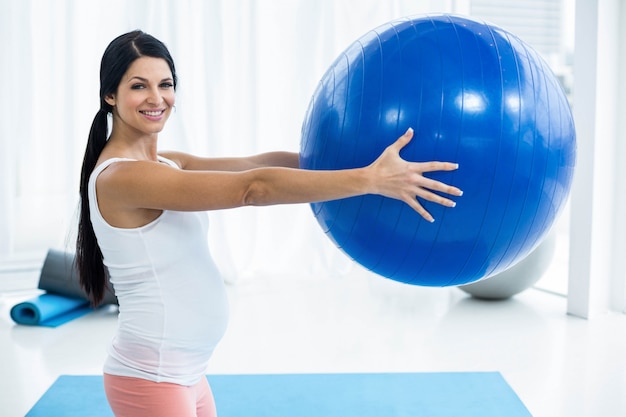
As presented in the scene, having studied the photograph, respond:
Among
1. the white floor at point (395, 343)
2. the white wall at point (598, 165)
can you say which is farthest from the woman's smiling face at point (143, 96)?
the white wall at point (598, 165)

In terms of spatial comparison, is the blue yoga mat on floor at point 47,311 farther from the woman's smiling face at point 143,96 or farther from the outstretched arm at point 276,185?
the outstretched arm at point 276,185

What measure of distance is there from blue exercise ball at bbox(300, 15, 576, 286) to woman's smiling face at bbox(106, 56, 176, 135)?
0.40m

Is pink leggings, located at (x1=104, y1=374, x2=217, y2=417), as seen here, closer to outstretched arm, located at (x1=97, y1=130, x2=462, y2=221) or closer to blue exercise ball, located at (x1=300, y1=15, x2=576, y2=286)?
outstretched arm, located at (x1=97, y1=130, x2=462, y2=221)

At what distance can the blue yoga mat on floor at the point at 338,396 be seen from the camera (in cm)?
275

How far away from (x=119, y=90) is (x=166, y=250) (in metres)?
0.42

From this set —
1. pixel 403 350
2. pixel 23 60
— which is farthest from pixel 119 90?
pixel 23 60

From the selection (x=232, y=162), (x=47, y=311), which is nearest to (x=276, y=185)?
(x=232, y=162)

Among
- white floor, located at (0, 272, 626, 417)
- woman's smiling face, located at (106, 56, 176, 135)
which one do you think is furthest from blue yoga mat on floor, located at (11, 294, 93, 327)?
woman's smiling face, located at (106, 56, 176, 135)

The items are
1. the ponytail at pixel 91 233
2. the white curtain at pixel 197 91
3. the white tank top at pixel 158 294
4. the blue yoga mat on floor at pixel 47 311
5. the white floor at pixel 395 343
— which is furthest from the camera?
the white curtain at pixel 197 91

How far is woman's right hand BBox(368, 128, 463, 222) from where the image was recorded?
1.52 metres

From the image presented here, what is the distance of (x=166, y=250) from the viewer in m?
1.70

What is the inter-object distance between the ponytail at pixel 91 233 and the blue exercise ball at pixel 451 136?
56cm

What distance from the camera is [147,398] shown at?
1.72 m

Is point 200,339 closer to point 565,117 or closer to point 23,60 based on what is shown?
point 565,117
